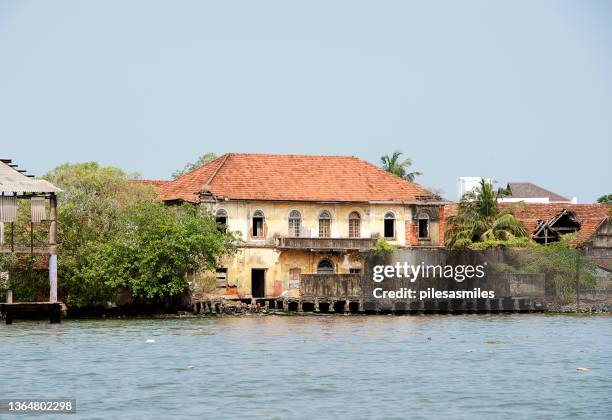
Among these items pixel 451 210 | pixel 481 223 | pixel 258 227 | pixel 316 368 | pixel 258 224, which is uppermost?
pixel 451 210

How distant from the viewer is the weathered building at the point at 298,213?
2908 inches

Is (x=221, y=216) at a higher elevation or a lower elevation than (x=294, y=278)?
Answer: higher

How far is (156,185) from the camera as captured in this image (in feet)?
256

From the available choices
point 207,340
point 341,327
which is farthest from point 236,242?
point 207,340

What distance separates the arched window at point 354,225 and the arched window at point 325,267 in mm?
2129

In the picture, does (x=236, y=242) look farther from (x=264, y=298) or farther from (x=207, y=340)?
(x=207, y=340)

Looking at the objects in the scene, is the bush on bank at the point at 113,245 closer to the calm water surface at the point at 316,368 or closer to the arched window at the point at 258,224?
the calm water surface at the point at 316,368

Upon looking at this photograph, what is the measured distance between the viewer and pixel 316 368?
40.2 m

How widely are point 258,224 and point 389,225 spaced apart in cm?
783

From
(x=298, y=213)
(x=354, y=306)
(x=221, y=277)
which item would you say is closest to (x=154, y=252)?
(x=221, y=277)

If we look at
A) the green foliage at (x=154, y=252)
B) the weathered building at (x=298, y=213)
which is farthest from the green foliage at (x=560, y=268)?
the green foliage at (x=154, y=252)

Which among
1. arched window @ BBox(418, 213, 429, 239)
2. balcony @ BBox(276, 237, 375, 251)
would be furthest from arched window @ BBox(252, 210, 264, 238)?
arched window @ BBox(418, 213, 429, 239)

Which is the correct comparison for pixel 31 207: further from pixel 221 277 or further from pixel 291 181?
pixel 291 181
